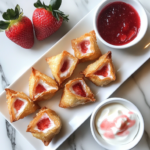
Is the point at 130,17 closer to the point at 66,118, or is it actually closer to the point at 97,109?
the point at 97,109

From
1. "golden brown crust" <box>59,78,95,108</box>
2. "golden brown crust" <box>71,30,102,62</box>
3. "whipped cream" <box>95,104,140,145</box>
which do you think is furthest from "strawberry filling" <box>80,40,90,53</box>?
"whipped cream" <box>95,104,140,145</box>

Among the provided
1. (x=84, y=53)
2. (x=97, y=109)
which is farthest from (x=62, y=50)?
(x=97, y=109)

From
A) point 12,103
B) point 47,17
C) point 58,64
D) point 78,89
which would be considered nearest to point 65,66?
point 58,64

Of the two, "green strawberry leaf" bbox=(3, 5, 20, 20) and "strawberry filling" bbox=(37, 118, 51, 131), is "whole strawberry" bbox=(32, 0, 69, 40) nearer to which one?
"green strawberry leaf" bbox=(3, 5, 20, 20)

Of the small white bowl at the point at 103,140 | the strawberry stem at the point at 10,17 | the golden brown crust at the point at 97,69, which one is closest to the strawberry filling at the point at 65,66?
the golden brown crust at the point at 97,69

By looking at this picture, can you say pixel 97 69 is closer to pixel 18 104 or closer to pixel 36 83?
pixel 36 83
